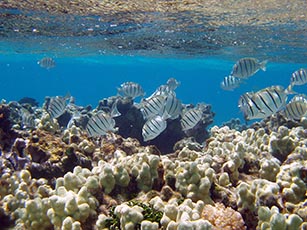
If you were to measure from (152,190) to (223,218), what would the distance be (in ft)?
4.14

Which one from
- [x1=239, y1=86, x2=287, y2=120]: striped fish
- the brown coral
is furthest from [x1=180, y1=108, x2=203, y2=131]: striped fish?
the brown coral

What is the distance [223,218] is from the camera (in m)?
3.67

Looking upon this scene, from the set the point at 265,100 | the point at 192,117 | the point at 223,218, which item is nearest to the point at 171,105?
the point at 192,117

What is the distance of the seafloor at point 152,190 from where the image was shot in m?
3.54

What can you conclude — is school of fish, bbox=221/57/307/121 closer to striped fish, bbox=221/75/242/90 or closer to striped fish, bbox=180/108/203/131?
striped fish, bbox=221/75/242/90

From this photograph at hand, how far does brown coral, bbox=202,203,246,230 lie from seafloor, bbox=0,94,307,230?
0.5 inches

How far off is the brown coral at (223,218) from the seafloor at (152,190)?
0.01m

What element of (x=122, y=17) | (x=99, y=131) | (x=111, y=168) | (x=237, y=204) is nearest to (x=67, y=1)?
(x=122, y=17)

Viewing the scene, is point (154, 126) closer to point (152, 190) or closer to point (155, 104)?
point (155, 104)

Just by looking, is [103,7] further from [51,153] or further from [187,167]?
[187,167]

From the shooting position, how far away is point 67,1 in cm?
1495

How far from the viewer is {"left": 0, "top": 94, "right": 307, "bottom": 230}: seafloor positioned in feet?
11.6

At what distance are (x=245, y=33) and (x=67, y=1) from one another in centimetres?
1274

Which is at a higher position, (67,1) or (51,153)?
(67,1)
